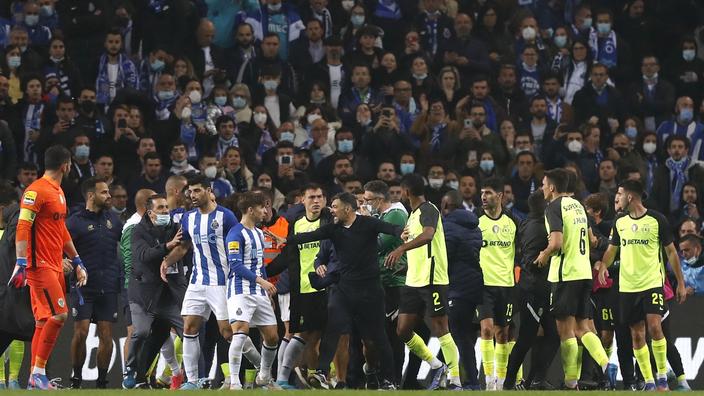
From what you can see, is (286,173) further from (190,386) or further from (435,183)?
(190,386)

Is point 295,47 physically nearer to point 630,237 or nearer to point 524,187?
point 524,187

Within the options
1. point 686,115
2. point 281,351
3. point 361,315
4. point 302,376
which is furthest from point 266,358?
point 686,115

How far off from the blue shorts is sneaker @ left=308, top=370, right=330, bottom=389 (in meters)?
2.55

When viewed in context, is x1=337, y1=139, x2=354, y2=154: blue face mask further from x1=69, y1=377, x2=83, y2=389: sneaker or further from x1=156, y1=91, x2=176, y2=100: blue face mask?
x1=69, y1=377, x2=83, y2=389: sneaker

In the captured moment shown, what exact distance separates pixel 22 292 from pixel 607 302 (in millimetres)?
7420

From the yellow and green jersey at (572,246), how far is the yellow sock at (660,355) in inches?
42.5

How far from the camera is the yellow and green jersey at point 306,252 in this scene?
18.8m

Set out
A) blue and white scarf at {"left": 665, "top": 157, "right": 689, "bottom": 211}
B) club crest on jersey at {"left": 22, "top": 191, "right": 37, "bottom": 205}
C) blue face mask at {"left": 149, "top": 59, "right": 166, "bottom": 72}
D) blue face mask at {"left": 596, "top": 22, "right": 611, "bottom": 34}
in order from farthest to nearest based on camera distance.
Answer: blue face mask at {"left": 596, "top": 22, "right": 611, "bottom": 34} < blue and white scarf at {"left": 665, "top": 157, "right": 689, "bottom": 211} < blue face mask at {"left": 149, "top": 59, "right": 166, "bottom": 72} < club crest on jersey at {"left": 22, "top": 191, "right": 37, "bottom": 205}

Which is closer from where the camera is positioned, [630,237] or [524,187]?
[630,237]

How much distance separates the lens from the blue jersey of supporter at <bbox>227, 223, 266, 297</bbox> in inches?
672

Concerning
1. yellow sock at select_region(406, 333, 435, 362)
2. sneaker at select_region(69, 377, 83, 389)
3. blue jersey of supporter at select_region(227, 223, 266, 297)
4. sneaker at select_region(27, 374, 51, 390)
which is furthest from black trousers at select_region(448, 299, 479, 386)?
sneaker at select_region(27, 374, 51, 390)

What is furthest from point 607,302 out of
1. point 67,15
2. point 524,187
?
point 67,15

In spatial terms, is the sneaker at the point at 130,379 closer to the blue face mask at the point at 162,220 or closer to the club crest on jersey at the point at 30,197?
the blue face mask at the point at 162,220

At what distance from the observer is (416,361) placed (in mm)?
19406
